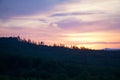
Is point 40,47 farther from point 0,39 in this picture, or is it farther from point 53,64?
point 53,64

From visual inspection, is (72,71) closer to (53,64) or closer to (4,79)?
(53,64)

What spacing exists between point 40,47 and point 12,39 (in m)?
14.0

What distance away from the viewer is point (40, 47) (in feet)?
564

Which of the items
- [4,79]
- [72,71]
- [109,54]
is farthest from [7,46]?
[4,79]

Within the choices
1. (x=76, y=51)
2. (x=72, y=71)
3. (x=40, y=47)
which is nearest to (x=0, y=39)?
(x=40, y=47)

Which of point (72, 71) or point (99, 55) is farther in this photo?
point (99, 55)

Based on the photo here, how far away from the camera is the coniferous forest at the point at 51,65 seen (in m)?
82.8

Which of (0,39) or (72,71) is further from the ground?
(0,39)

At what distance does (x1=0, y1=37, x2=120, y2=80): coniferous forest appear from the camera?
82812mm

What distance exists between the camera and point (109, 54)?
154 m

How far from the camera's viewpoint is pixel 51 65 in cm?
10856

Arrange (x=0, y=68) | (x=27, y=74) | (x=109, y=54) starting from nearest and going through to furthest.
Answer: (x=27, y=74), (x=0, y=68), (x=109, y=54)

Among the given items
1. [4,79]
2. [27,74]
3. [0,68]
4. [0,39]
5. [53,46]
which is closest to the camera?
[4,79]

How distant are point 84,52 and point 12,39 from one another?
35.9 m
